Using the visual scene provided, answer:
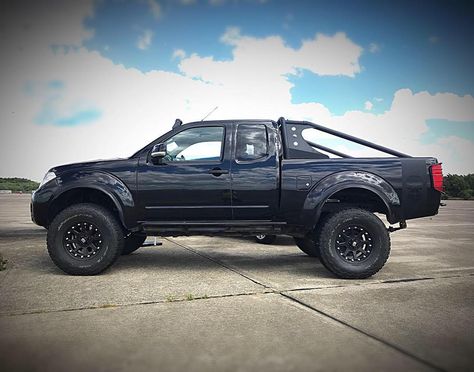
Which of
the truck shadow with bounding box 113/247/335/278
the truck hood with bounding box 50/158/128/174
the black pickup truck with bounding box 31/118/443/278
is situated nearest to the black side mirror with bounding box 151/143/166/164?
the black pickup truck with bounding box 31/118/443/278

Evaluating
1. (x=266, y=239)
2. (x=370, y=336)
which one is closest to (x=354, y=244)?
(x=370, y=336)

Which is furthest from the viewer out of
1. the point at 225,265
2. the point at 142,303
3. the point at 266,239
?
the point at 266,239

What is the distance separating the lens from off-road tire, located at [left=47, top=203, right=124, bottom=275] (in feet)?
15.8

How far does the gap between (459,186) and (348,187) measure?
109 feet

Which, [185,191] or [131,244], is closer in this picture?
[185,191]

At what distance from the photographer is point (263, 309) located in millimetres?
3451

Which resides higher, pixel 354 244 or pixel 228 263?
pixel 354 244

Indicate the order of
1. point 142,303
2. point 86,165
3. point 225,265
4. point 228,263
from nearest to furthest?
point 142,303
point 86,165
point 225,265
point 228,263

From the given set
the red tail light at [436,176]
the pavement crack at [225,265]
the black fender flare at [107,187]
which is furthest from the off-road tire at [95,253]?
the red tail light at [436,176]

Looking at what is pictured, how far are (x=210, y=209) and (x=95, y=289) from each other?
5.30 feet

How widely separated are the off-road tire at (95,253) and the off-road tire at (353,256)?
251cm

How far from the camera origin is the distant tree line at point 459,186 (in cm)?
3312

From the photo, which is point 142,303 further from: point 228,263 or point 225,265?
point 228,263

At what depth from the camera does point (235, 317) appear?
3240 millimetres
